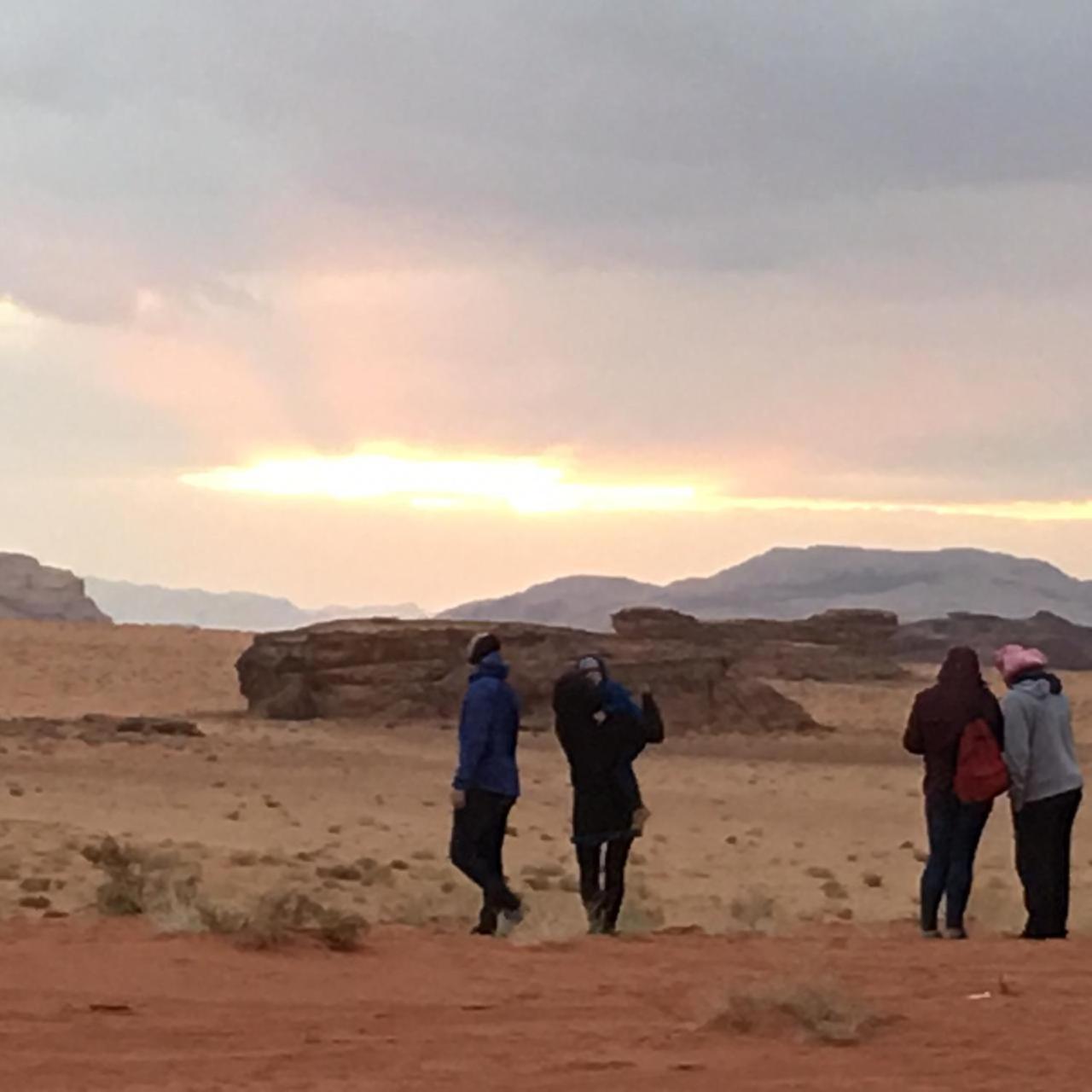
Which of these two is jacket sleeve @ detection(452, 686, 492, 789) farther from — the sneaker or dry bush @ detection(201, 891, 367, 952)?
dry bush @ detection(201, 891, 367, 952)

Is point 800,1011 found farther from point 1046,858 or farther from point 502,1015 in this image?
point 1046,858

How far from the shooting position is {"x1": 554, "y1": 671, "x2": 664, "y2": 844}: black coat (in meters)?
11.4

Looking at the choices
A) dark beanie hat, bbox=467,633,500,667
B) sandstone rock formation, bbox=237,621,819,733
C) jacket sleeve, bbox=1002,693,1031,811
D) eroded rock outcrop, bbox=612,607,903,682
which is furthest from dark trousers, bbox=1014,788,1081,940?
eroded rock outcrop, bbox=612,607,903,682

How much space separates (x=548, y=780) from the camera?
1130 inches

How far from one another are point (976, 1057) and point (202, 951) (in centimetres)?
404

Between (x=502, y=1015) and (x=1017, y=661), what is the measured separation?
443 cm

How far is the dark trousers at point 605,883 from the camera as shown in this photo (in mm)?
11320

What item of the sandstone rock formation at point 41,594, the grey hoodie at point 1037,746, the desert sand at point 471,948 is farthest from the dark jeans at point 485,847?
the sandstone rock formation at point 41,594

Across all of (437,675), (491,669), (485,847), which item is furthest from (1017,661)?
(437,675)

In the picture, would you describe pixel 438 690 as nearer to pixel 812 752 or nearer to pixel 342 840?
pixel 812 752

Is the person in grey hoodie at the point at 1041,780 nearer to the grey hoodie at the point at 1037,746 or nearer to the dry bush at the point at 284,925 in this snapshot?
the grey hoodie at the point at 1037,746

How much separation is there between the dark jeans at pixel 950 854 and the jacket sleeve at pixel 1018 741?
1.00 feet

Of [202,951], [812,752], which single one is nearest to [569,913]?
[202,951]

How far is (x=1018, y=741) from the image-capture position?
11094 millimetres
